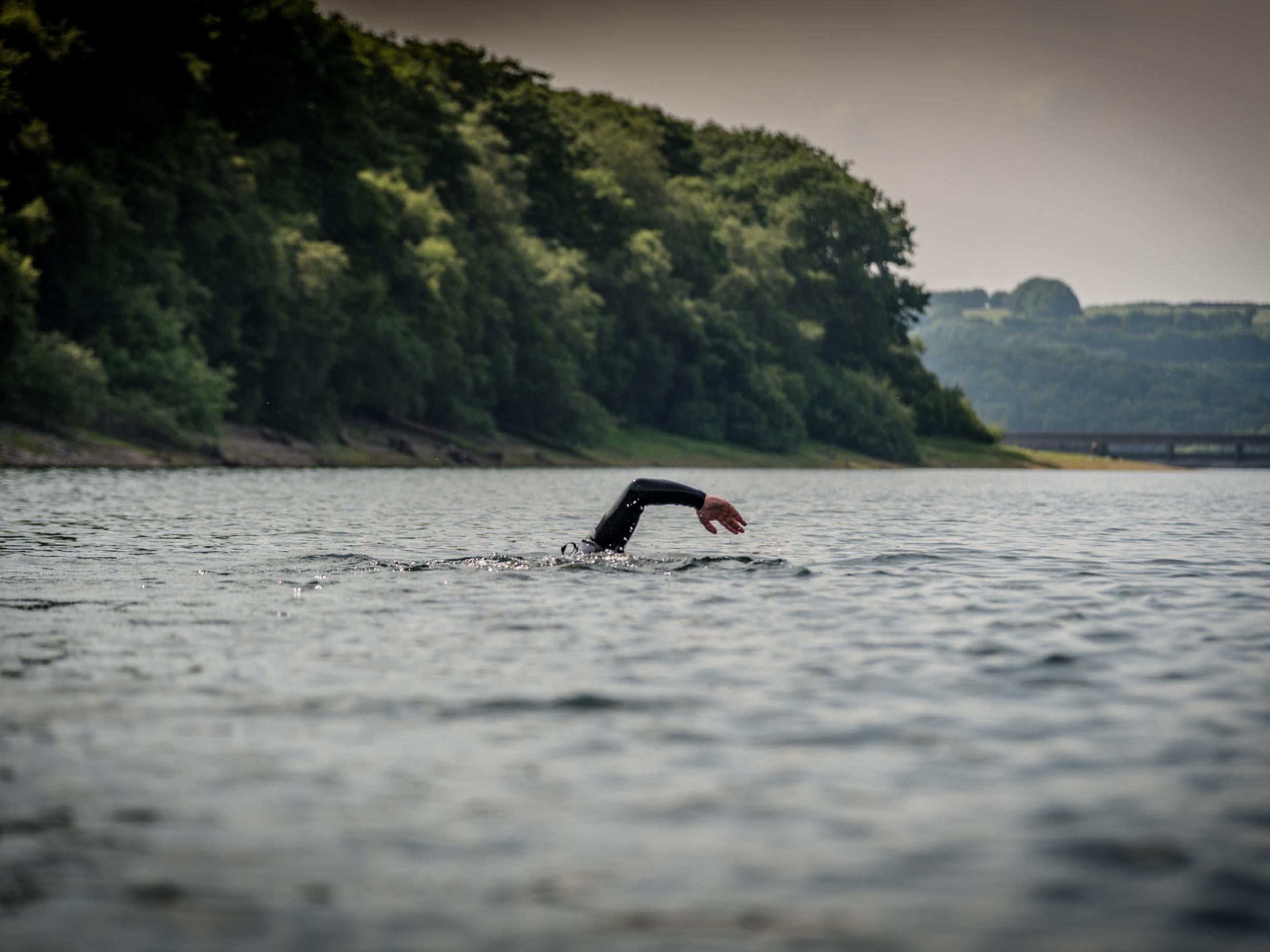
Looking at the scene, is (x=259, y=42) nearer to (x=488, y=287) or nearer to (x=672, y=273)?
(x=488, y=287)

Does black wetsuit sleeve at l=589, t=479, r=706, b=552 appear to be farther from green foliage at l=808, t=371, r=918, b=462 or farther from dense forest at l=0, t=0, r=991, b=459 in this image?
green foliage at l=808, t=371, r=918, b=462

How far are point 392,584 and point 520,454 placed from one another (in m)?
80.8

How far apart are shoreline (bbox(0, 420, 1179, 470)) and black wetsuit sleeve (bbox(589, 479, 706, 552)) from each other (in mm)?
44153

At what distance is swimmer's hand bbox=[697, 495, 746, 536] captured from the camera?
21.0m

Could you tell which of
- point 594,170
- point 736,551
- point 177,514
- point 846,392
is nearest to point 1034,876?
point 736,551

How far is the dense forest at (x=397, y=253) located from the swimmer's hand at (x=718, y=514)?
161ft

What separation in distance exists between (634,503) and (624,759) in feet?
42.5

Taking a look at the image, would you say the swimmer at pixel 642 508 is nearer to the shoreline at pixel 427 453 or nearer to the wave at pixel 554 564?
the wave at pixel 554 564

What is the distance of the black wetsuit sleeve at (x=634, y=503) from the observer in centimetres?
2156

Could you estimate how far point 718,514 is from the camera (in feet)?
69.8

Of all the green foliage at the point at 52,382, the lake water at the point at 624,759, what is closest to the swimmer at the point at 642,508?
the lake water at the point at 624,759

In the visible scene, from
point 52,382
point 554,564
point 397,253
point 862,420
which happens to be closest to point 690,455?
point 862,420

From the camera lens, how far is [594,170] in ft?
429

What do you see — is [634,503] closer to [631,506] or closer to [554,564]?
[631,506]
